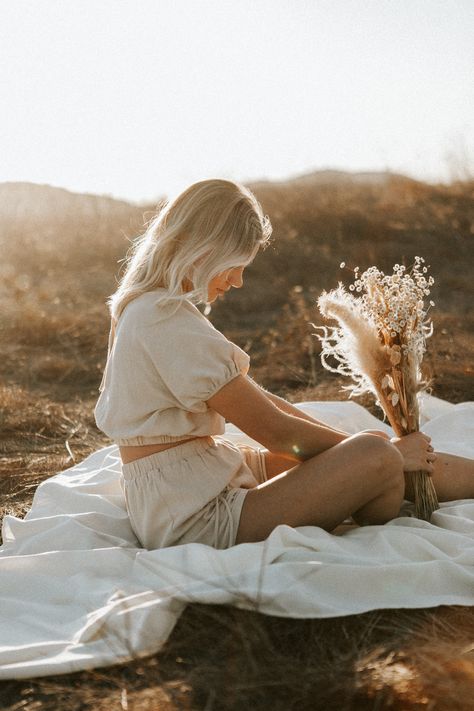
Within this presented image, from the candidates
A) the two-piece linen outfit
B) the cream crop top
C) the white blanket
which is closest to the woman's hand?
the white blanket

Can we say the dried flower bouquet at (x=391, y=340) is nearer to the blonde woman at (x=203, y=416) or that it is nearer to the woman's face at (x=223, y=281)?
the blonde woman at (x=203, y=416)

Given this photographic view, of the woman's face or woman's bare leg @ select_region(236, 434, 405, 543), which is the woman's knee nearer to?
woman's bare leg @ select_region(236, 434, 405, 543)

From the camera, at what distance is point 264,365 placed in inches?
253

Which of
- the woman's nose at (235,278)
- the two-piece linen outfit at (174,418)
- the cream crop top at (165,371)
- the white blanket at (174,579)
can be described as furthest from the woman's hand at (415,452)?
the woman's nose at (235,278)

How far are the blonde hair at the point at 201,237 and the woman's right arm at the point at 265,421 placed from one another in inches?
12.7

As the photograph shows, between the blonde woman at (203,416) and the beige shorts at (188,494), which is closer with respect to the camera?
the blonde woman at (203,416)

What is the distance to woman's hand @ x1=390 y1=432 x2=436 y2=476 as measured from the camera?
287 centimetres

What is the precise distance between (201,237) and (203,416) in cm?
60

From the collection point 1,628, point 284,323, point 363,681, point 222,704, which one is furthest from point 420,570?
point 284,323

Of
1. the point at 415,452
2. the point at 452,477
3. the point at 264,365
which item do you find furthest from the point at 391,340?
the point at 264,365

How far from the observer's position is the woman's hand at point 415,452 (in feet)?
9.43

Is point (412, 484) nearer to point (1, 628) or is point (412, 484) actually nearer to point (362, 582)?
point (362, 582)

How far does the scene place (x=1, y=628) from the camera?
2.35 meters

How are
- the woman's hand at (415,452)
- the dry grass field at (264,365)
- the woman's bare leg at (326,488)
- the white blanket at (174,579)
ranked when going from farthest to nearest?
the woman's hand at (415,452) → the woman's bare leg at (326,488) → the white blanket at (174,579) → the dry grass field at (264,365)
